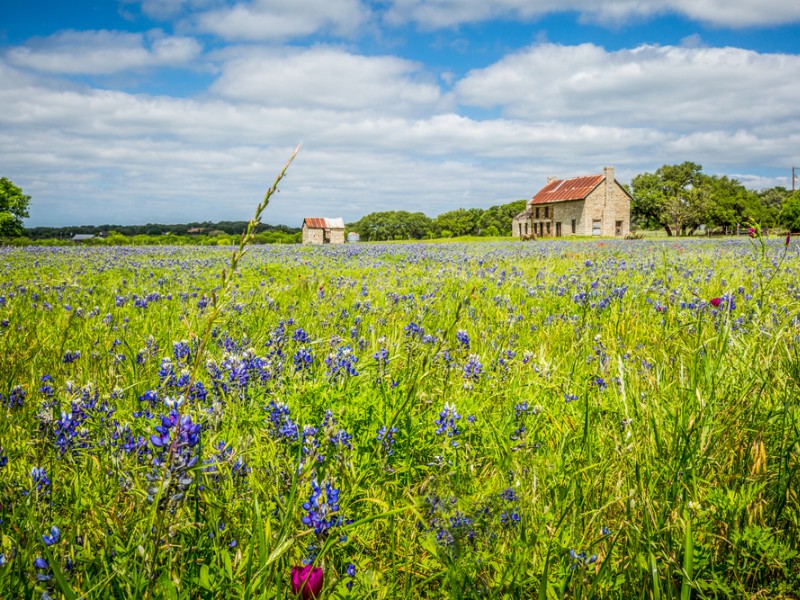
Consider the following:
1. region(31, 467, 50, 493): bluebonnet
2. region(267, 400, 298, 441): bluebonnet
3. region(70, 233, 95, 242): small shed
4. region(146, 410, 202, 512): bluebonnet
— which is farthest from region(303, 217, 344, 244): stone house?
region(146, 410, 202, 512): bluebonnet

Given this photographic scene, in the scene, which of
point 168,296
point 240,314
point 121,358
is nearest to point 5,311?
point 168,296

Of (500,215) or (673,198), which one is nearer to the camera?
(673,198)

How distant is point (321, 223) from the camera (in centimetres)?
10006

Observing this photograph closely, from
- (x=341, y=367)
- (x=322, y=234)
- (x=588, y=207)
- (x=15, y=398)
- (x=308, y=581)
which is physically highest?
(x=588, y=207)

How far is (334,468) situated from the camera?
7.34ft

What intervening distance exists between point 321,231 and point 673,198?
6267 cm

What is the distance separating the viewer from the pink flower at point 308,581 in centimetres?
142

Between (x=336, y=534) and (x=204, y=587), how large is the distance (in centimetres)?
49

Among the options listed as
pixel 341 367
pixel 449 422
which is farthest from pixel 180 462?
pixel 341 367

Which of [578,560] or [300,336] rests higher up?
[300,336]

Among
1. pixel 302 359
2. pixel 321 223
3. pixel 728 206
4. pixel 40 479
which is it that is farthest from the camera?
pixel 321 223

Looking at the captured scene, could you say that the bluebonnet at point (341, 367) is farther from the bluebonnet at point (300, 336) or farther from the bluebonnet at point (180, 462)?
the bluebonnet at point (180, 462)

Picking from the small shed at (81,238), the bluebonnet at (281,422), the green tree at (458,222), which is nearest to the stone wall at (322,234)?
the small shed at (81,238)

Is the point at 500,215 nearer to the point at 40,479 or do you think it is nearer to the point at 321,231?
the point at 321,231
